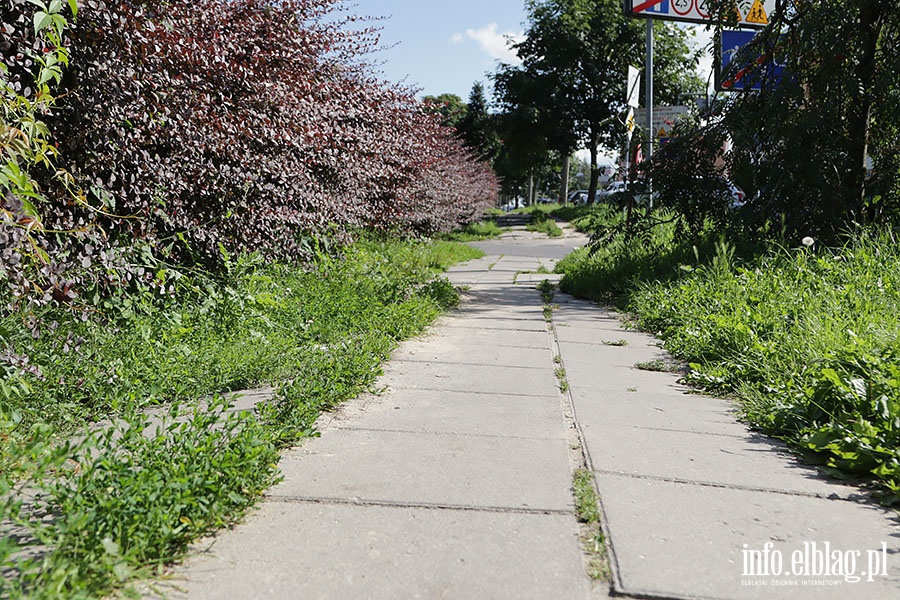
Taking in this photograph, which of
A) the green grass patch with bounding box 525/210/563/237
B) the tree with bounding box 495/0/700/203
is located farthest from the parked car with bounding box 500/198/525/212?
the green grass patch with bounding box 525/210/563/237

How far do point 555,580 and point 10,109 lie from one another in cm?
273

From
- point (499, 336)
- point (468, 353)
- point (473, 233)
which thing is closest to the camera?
point (468, 353)

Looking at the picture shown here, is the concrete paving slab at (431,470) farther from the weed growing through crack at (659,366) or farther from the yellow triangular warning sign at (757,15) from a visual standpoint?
the yellow triangular warning sign at (757,15)

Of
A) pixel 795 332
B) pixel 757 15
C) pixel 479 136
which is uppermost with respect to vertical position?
pixel 479 136

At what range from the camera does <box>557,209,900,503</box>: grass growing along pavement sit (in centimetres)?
359

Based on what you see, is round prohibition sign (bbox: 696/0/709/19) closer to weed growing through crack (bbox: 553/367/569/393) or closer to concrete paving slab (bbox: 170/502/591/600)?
weed growing through crack (bbox: 553/367/569/393)

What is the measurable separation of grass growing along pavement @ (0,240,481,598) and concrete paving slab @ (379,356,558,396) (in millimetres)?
231

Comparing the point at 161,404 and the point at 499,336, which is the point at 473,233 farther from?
the point at 161,404

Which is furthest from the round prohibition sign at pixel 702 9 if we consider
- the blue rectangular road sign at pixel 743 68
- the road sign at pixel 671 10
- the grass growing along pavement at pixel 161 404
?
the grass growing along pavement at pixel 161 404

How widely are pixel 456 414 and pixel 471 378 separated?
952 mm

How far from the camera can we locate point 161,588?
2225mm

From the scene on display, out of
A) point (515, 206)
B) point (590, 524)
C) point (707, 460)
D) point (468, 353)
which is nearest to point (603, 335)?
point (468, 353)

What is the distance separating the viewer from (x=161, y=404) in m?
4.11

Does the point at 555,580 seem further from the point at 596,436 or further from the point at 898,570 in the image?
the point at 596,436
